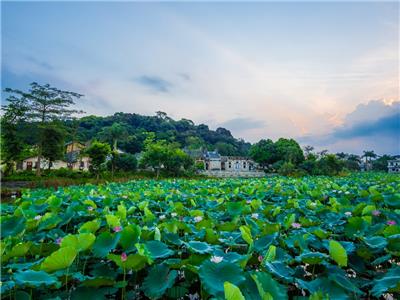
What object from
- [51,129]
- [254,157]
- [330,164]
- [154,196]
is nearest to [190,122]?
[254,157]

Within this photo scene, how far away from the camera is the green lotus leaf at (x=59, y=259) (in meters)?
1.01

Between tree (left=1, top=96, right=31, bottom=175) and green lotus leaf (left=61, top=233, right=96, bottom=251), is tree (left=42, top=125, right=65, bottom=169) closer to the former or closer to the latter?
tree (left=1, top=96, right=31, bottom=175)

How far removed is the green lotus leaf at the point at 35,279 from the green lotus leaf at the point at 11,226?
81 centimetres

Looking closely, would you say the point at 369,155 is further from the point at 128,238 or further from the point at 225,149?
the point at 128,238

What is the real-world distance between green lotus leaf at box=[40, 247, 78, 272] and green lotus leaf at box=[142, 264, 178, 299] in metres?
0.29

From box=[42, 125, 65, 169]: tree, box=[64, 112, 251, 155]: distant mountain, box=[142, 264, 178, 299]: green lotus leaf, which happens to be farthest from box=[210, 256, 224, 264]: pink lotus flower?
box=[64, 112, 251, 155]: distant mountain

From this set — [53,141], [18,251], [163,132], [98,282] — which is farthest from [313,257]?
Result: [163,132]

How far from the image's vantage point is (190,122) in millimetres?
83375

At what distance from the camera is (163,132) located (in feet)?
221

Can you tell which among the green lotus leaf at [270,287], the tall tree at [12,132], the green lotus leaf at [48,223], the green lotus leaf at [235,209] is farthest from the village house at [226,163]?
the green lotus leaf at [270,287]

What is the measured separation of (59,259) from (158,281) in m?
0.37

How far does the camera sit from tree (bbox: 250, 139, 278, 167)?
53.1 metres

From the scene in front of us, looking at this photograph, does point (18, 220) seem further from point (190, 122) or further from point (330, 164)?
point (190, 122)

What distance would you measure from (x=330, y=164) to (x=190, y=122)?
5342 cm
